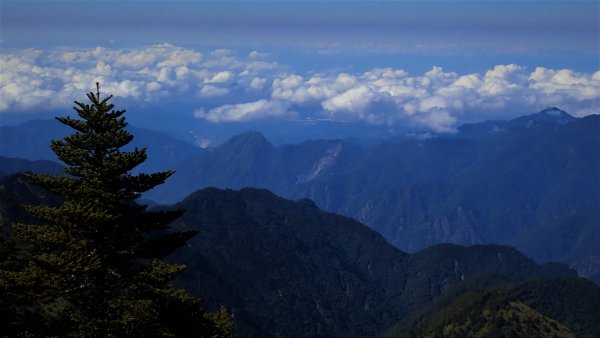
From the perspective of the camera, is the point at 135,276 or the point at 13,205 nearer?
the point at 135,276

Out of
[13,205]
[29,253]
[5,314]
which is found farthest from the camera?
[13,205]

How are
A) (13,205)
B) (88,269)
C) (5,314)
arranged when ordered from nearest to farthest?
(88,269) → (5,314) → (13,205)

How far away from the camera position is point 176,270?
38.1m

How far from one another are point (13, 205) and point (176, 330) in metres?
168

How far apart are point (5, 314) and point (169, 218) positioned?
1000cm

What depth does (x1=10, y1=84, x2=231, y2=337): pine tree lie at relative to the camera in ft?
113

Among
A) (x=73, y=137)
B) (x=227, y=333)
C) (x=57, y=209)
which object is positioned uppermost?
(x=73, y=137)

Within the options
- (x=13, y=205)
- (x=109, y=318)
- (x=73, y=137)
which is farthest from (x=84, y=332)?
(x=13, y=205)

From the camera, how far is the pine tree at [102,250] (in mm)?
34344

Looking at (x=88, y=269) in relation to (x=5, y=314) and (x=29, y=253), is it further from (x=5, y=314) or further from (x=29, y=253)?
(x=5, y=314)

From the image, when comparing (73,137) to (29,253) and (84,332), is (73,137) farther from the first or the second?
(84,332)

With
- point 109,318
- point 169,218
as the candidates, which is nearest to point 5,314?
point 109,318

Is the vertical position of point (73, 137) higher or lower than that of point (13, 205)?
higher

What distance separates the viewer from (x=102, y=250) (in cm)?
3641
